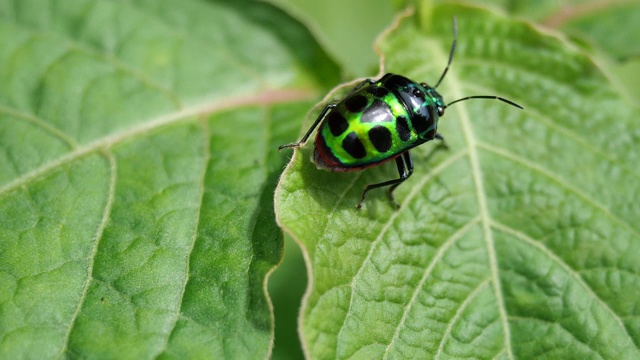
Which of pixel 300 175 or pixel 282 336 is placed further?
pixel 282 336

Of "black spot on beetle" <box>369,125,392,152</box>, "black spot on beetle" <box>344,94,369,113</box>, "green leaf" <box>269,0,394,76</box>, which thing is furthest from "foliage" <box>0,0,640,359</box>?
"green leaf" <box>269,0,394,76</box>

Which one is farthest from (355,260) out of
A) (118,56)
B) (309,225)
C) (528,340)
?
(118,56)

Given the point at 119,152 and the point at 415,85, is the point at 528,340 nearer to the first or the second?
the point at 415,85

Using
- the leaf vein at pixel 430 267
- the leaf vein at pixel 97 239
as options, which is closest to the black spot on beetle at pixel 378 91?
the leaf vein at pixel 430 267

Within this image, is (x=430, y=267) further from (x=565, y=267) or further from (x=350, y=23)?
(x=350, y=23)

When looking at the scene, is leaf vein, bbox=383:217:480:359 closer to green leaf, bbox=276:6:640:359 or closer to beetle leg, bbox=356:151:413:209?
green leaf, bbox=276:6:640:359

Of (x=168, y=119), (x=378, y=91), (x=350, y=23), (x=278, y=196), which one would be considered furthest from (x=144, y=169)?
(x=350, y=23)

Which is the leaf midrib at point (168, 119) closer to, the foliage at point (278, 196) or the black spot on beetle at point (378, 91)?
the foliage at point (278, 196)
